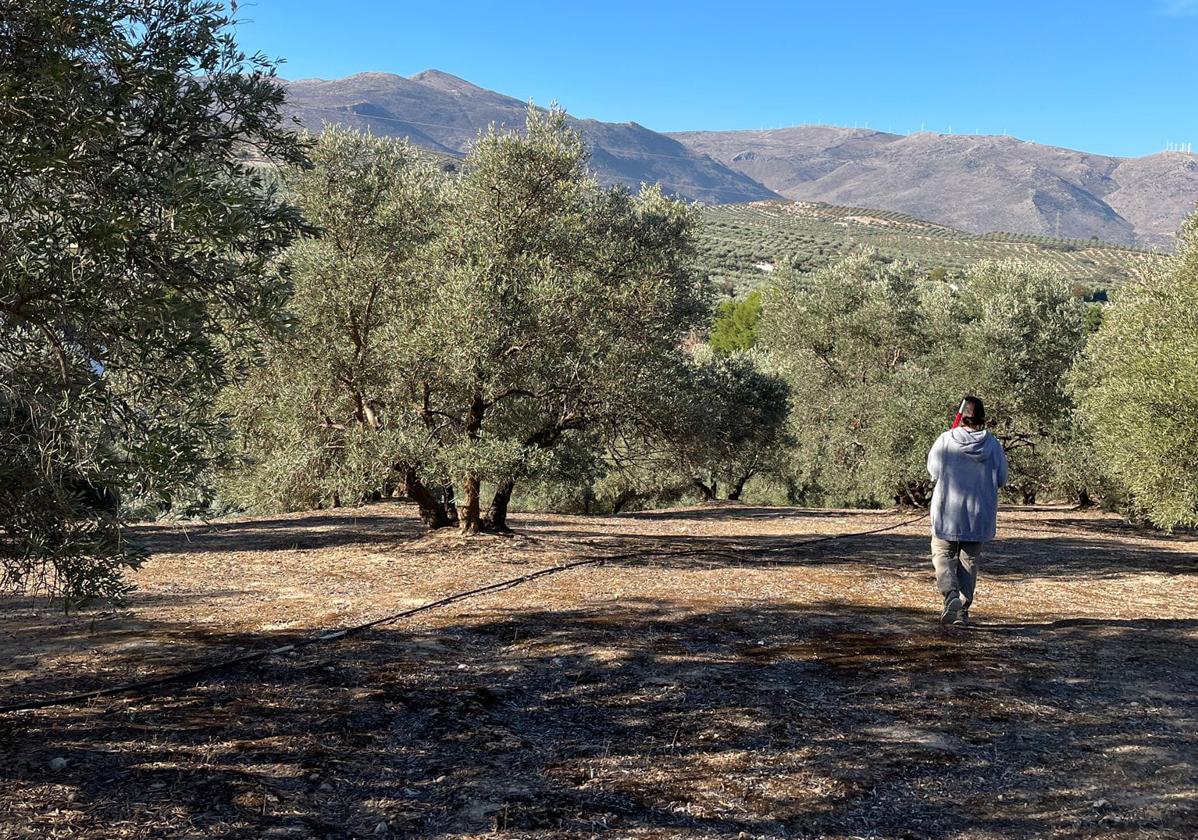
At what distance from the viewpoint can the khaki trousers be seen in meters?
9.16

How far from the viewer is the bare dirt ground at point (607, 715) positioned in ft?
15.6

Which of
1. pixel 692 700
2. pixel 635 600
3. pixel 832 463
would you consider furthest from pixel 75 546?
pixel 832 463

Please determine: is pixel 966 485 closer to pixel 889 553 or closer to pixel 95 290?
pixel 95 290

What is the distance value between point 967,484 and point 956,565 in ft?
3.35

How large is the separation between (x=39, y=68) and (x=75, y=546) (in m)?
3.12

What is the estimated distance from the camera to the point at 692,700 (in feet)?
22.5

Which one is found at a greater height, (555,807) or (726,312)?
(726,312)

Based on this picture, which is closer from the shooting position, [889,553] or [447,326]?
[447,326]

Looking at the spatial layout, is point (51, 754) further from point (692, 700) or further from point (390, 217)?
point (390, 217)

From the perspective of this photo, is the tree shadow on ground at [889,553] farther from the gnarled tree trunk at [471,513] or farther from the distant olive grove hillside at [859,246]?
the distant olive grove hillside at [859,246]

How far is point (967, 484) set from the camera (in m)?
8.95

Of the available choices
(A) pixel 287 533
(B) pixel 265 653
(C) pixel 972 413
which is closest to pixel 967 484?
(C) pixel 972 413

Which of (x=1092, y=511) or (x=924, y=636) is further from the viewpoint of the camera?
(x=1092, y=511)

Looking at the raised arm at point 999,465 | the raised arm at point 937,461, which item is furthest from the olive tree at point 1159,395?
the raised arm at point 937,461
